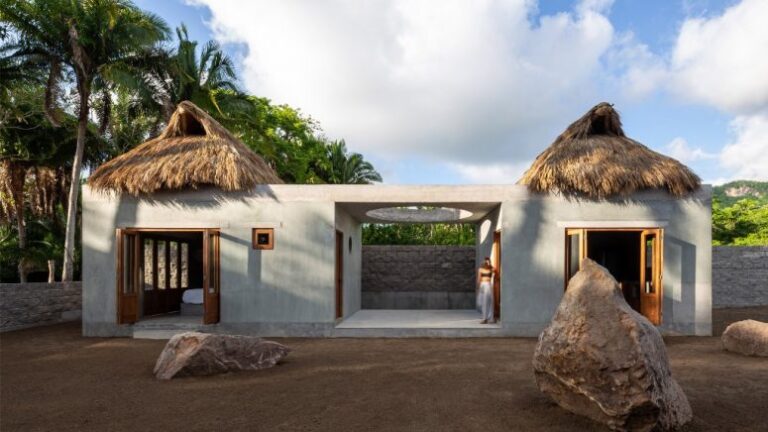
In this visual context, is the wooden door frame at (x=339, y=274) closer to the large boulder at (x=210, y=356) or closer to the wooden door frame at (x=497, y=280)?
the wooden door frame at (x=497, y=280)

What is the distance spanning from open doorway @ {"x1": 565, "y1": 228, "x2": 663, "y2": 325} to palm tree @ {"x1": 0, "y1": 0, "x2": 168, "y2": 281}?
1026 cm

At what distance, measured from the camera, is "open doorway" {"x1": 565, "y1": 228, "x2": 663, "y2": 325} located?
7926mm

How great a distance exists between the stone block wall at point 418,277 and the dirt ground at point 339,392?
531cm

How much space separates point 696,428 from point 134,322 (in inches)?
305

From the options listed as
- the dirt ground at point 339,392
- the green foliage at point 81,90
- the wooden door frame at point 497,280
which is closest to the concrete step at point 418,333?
the wooden door frame at point 497,280

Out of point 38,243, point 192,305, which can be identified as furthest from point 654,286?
point 38,243

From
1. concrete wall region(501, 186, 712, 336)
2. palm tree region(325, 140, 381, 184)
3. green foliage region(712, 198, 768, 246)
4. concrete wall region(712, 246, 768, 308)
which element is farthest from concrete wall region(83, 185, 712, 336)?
palm tree region(325, 140, 381, 184)

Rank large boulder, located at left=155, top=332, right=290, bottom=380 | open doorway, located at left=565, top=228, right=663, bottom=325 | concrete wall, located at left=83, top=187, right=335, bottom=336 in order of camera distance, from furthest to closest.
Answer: concrete wall, located at left=83, top=187, right=335, bottom=336, open doorway, located at left=565, top=228, right=663, bottom=325, large boulder, located at left=155, top=332, right=290, bottom=380

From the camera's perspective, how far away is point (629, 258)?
38.0ft

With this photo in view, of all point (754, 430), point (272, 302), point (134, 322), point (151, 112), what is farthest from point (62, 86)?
point (754, 430)

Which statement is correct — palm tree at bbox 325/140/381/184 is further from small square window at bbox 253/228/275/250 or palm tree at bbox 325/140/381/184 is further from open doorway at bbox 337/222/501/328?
small square window at bbox 253/228/275/250

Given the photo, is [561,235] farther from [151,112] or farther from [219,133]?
[151,112]

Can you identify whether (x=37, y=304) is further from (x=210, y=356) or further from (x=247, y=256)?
(x=210, y=356)

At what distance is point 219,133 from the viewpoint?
869 cm
